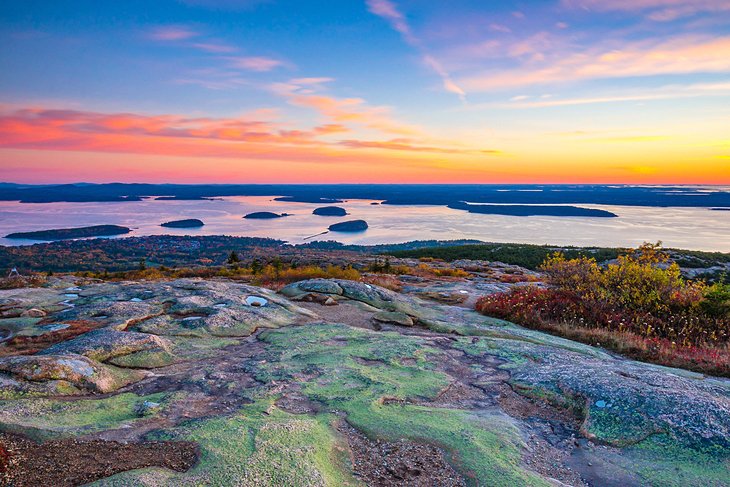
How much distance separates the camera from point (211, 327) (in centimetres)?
1045

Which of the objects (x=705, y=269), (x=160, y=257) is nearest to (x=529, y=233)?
(x=705, y=269)

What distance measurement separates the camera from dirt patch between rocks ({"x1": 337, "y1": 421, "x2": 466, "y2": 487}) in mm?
4637

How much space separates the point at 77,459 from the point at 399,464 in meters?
3.33

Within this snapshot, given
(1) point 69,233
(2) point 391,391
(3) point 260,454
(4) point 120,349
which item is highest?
(3) point 260,454

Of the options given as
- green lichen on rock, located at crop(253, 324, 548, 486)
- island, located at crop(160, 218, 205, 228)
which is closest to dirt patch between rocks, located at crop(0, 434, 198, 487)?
green lichen on rock, located at crop(253, 324, 548, 486)

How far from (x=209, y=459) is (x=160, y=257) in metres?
90.6

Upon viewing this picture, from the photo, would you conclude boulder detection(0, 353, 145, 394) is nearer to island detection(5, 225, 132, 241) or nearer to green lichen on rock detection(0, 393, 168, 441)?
green lichen on rock detection(0, 393, 168, 441)

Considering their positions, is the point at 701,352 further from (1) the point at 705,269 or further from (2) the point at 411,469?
(1) the point at 705,269

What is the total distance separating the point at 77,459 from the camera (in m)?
4.36

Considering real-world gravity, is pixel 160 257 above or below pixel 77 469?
below

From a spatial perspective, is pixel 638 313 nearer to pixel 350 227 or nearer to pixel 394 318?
pixel 394 318

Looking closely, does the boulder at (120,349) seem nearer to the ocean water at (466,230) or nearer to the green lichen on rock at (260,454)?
the green lichen on rock at (260,454)

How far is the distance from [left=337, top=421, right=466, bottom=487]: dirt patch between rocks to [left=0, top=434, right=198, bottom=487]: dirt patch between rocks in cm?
180

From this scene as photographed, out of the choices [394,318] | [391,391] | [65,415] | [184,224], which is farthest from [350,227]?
[65,415]
